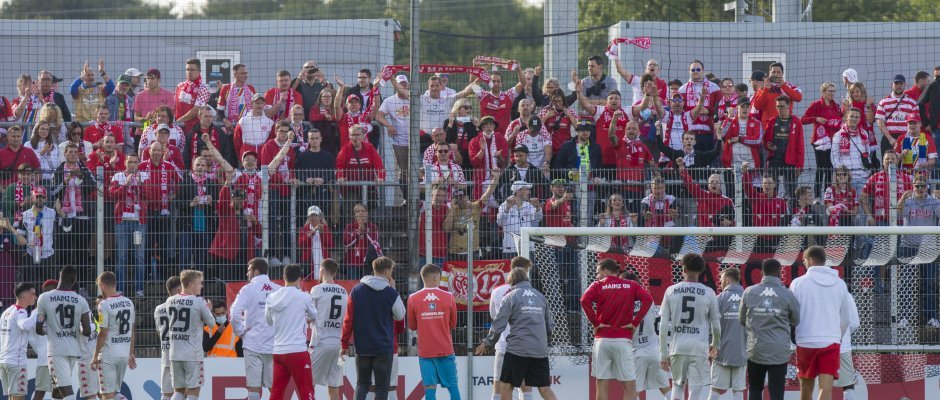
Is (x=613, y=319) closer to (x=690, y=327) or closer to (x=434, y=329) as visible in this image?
(x=690, y=327)

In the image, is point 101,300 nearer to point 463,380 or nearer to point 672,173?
point 463,380

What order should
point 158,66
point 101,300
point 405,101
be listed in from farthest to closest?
1. point 158,66
2. point 405,101
3. point 101,300

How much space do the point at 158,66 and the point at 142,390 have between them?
24.0 ft

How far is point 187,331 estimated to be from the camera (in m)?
12.9

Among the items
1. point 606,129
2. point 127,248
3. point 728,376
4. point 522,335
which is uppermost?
point 606,129

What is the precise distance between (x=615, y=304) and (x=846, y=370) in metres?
2.40

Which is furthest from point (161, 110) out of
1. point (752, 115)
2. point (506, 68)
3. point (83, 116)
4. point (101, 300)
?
point (752, 115)

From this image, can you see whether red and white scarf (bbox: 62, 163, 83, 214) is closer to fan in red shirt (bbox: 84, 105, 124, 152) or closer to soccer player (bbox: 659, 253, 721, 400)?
fan in red shirt (bbox: 84, 105, 124, 152)

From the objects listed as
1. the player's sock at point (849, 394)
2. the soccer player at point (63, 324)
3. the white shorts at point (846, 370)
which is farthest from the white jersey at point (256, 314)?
the player's sock at point (849, 394)

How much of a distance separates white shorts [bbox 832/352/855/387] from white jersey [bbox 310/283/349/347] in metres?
4.93

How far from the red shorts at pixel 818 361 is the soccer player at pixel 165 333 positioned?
6139 mm

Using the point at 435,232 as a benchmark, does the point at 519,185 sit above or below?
above

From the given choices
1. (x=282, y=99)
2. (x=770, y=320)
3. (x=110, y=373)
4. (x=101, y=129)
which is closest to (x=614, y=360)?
(x=770, y=320)

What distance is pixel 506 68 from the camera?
1794 cm
